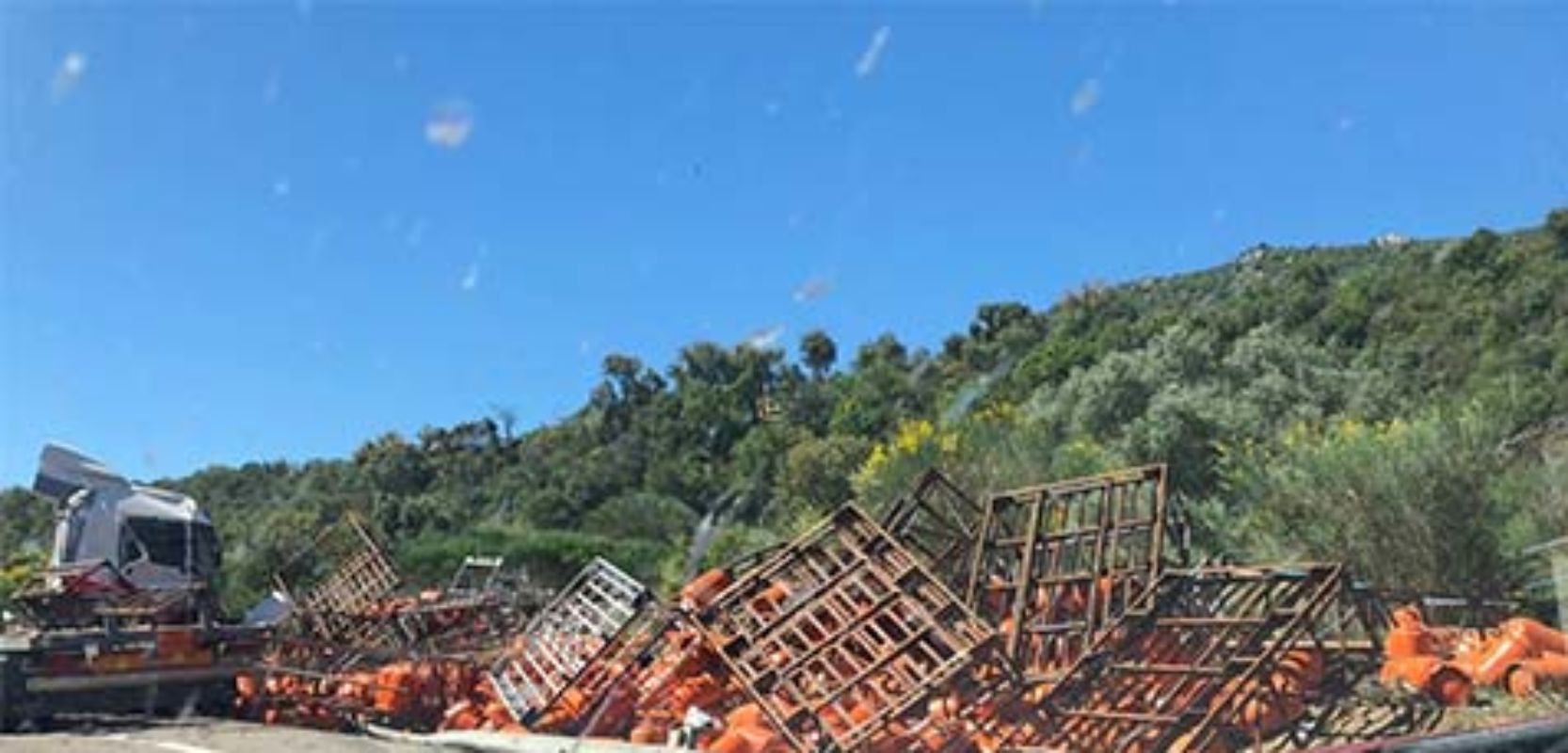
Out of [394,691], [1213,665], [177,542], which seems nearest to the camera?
[1213,665]

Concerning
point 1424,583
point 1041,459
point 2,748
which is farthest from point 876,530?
point 1041,459

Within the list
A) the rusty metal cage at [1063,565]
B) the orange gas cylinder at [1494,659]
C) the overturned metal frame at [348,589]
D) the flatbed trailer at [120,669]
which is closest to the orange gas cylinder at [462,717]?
the flatbed trailer at [120,669]

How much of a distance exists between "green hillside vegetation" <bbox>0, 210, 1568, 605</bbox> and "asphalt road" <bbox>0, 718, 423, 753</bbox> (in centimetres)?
665

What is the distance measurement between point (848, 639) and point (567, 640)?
14.5 ft

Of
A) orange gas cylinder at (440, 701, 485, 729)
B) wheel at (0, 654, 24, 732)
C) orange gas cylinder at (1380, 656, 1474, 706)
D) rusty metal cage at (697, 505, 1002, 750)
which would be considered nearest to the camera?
rusty metal cage at (697, 505, 1002, 750)

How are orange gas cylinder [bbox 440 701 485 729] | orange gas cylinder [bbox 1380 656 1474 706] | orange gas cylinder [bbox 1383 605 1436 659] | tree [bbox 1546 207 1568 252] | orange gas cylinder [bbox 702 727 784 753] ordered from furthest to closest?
1. tree [bbox 1546 207 1568 252]
2. orange gas cylinder [bbox 440 701 485 729]
3. orange gas cylinder [bbox 1383 605 1436 659]
4. orange gas cylinder [bbox 1380 656 1474 706]
5. orange gas cylinder [bbox 702 727 784 753]

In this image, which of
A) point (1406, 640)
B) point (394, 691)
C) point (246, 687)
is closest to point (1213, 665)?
point (1406, 640)

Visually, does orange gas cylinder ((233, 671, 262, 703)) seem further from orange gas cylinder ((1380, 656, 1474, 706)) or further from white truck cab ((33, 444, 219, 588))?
orange gas cylinder ((1380, 656, 1474, 706))

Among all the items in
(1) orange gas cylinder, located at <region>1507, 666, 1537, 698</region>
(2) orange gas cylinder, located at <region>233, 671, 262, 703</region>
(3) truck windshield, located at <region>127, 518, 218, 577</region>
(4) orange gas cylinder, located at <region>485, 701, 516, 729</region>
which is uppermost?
(3) truck windshield, located at <region>127, 518, 218, 577</region>

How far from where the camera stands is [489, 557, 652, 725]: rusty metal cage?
44.2ft

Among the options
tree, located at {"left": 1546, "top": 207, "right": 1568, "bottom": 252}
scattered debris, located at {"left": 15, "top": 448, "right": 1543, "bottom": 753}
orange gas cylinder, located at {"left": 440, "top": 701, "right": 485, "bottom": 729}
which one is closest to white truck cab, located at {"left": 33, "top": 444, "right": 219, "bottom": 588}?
scattered debris, located at {"left": 15, "top": 448, "right": 1543, "bottom": 753}

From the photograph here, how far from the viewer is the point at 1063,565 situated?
516 inches

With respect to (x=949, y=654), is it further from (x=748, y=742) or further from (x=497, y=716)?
(x=497, y=716)

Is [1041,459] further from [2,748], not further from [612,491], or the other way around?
[612,491]
